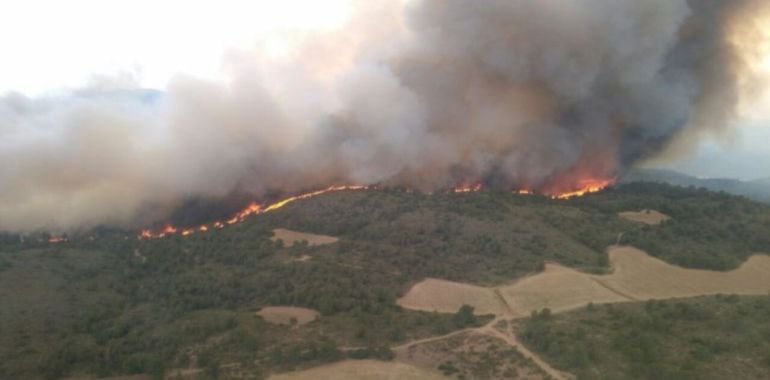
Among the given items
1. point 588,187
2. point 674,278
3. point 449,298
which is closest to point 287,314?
point 449,298

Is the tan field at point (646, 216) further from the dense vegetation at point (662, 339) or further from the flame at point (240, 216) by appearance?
the flame at point (240, 216)

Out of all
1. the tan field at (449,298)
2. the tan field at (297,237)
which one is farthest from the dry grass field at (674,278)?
the tan field at (297,237)

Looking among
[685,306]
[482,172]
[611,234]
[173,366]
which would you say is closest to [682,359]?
[685,306]

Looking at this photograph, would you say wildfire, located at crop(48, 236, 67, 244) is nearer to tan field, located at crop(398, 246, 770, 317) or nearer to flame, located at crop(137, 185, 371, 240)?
flame, located at crop(137, 185, 371, 240)

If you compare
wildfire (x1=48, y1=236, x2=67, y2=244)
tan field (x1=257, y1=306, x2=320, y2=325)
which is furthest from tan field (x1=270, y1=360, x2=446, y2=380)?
wildfire (x1=48, y1=236, x2=67, y2=244)

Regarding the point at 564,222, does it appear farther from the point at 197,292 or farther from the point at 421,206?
the point at 197,292
